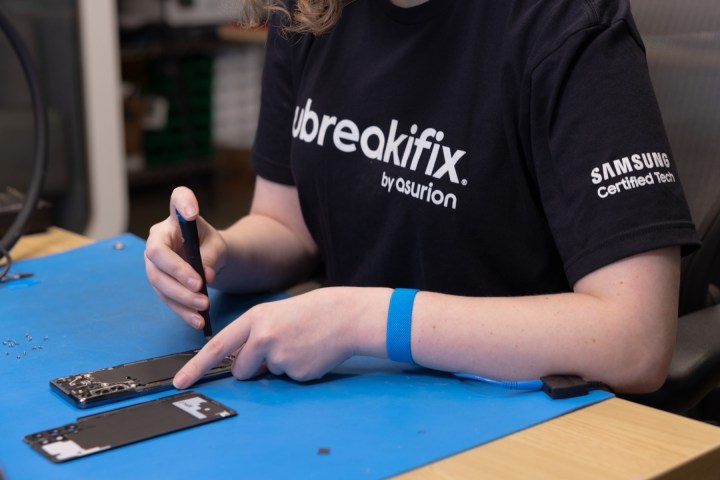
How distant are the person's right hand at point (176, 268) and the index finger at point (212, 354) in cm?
10

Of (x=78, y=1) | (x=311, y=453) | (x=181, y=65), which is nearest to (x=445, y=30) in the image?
(x=311, y=453)

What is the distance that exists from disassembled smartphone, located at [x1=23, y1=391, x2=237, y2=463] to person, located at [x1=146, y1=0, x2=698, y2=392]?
47 mm

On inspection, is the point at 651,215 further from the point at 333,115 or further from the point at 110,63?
the point at 110,63

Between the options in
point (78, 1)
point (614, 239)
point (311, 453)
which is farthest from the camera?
point (78, 1)

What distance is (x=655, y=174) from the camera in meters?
0.83

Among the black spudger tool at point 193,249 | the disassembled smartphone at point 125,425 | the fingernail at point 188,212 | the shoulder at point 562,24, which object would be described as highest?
the shoulder at point 562,24

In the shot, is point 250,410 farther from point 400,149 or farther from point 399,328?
point 400,149

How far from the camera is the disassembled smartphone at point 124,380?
801 millimetres

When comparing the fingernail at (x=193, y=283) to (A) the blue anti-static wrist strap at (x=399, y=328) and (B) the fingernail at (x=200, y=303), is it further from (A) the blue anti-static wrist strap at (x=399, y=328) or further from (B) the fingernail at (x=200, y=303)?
(A) the blue anti-static wrist strap at (x=399, y=328)

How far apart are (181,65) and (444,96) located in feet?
10.0

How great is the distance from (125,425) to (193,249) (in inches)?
8.9

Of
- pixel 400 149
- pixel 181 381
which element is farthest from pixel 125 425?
Result: pixel 400 149

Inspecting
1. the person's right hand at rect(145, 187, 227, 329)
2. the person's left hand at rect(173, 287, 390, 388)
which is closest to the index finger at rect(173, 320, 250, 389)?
the person's left hand at rect(173, 287, 390, 388)

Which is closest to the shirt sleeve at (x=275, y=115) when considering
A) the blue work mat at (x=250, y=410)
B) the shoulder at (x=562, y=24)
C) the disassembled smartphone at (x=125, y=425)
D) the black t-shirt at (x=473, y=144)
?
the black t-shirt at (x=473, y=144)
